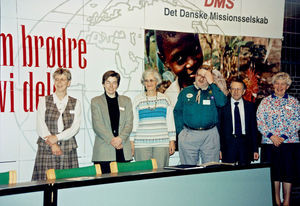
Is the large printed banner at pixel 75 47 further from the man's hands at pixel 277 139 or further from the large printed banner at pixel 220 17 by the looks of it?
the man's hands at pixel 277 139

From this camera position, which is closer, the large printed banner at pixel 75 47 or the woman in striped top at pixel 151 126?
the large printed banner at pixel 75 47

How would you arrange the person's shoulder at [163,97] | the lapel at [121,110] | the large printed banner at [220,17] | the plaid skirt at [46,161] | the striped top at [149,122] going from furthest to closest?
the large printed banner at [220,17], the person's shoulder at [163,97], the striped top at [149,122], the lapel at [121,110], the plaid skirt at [46,161]

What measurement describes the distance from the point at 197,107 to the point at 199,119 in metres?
0.16

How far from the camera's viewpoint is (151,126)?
5.39 meters

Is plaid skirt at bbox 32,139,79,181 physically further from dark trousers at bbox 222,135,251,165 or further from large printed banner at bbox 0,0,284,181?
dark trousers at bbox 222,135,251,165

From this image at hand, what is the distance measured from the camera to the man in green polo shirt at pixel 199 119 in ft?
18.2

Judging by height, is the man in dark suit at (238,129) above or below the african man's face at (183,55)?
below

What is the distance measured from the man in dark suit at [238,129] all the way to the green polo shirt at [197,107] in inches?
7.0

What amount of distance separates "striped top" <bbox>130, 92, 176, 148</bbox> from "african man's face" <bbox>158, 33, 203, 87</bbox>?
0.64 meters

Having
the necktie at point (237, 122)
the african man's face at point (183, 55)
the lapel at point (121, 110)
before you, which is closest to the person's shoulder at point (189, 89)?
the african man's face at point (183, 55)

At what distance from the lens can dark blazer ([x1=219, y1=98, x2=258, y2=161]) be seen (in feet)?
18.9

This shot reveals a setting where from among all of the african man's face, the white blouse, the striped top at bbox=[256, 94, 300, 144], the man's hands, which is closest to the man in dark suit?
the striped top at bbox=[256, 94, 300, 144]

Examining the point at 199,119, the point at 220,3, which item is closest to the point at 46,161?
the point at 199,119

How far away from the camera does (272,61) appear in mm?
6551
